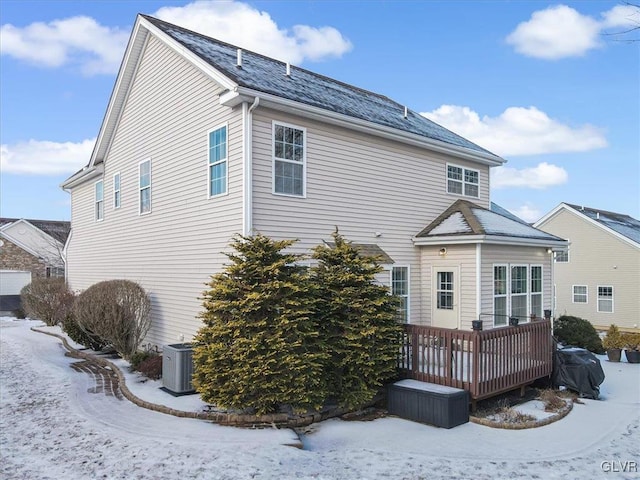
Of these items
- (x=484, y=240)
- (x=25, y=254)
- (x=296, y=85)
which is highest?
(x=296, y=85)

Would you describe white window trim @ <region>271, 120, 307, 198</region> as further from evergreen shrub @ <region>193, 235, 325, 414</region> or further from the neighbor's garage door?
the neighbor's garage door

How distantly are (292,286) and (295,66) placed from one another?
29.3 feet

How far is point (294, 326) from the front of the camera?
24.2 ft

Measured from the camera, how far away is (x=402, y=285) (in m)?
12.5

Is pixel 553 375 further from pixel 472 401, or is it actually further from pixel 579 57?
pixel 579 57

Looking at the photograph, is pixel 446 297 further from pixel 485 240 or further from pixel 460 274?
pixel 485 240

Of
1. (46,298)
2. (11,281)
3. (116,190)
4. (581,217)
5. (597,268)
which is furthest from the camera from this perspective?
(11,281)

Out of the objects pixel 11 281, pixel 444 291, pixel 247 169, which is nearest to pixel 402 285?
pixel 444 291

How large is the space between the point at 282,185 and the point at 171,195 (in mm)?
3649

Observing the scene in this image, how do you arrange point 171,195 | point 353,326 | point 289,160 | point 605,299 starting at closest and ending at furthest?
1. point 353,326
2. point 289,160
3. point 171,195
4. point 605,299

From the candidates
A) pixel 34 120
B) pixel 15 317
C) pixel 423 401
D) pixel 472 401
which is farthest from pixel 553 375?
pixel 15 317

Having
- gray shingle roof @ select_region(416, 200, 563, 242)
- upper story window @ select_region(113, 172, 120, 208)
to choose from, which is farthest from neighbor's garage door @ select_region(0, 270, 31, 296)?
gray shingle roof @ select_region(416, 200, 563, 242)

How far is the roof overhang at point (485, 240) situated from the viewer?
11.6 m

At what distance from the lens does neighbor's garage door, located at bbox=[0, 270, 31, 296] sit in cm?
2886
